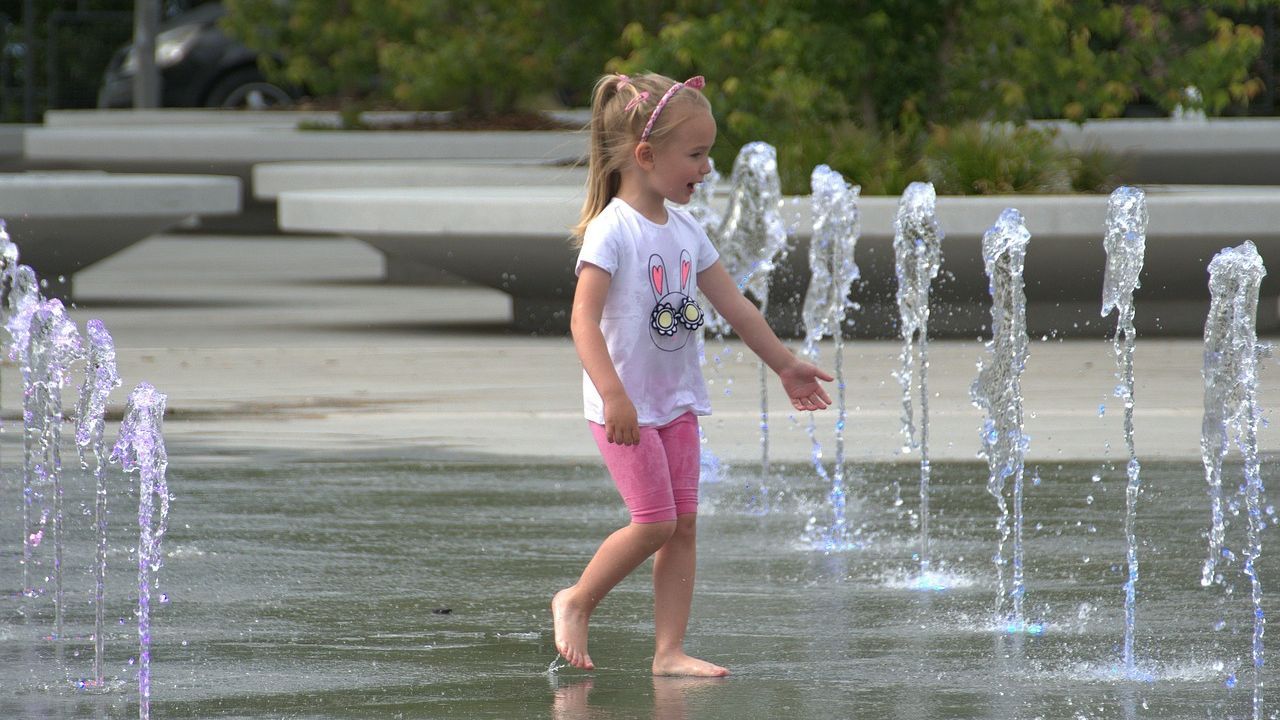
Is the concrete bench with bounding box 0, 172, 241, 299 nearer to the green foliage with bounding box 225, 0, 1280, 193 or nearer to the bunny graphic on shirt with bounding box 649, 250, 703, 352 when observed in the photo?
the green foliage with bounding box 225, 0, 1280, 193

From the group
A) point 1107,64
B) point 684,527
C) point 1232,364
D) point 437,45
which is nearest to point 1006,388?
point 1232,364

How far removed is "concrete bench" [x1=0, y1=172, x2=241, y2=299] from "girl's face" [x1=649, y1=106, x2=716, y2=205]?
28.0ft

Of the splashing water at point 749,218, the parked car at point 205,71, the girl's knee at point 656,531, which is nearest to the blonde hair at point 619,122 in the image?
the girl's knee at point 656,531

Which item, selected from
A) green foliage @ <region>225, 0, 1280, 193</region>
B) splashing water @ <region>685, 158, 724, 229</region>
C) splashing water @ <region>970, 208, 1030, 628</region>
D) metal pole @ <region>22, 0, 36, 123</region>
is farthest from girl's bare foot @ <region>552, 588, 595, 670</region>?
metal pole @ <region>22, 0, 36, 123</region>

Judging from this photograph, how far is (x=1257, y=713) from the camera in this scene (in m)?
4.07

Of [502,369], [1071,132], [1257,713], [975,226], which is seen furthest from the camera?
[1071,132]

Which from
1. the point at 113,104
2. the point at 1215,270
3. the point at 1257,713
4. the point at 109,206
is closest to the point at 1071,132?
the point at 109,206

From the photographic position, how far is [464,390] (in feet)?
29.8

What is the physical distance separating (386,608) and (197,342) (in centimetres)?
625

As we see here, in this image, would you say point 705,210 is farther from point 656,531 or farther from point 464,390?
point 656,531

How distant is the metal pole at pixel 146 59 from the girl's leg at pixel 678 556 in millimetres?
19836

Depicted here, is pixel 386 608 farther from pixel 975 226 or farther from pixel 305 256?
pixel 305 256

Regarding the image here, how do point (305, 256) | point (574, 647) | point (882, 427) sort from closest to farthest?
point (574, 647) → point (882, 427) → point (305, 256)

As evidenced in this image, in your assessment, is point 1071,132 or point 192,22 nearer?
point 1071,132
